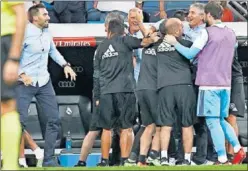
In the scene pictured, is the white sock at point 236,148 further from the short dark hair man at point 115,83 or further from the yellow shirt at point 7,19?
the yellow shirt at point 7,19

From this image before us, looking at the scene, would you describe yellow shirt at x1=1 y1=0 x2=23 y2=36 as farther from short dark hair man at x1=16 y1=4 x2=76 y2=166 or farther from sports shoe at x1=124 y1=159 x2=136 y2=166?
sports shoe at x1=124 y1=159 x2=136 y2=166

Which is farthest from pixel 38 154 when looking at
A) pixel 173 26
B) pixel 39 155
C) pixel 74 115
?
pixel 74 115

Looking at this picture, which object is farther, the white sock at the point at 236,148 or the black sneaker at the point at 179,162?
the black sneaker at the point at 179,162

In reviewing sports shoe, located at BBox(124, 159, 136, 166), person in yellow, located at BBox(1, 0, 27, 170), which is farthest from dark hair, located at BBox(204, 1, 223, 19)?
person in yellow, located at BBox(1, 0, 27, 170)

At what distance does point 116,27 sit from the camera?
12.0 meters

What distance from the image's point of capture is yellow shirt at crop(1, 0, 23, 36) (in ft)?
29.3

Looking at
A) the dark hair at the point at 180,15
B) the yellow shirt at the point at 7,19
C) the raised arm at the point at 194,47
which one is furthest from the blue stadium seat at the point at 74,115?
the yellow shirt at the point at 7,19

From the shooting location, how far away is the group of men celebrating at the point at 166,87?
11.6m

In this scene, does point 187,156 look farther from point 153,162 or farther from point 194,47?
point 194,47

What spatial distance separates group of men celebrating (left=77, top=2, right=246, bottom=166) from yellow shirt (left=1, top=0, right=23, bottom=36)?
9.86ft

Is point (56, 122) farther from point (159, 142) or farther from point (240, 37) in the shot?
point (240, 37)

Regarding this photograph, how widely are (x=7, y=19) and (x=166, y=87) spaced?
3306 millimetres

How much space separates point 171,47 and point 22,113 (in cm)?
199

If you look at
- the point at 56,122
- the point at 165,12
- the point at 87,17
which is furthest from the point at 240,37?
the point at 56,122
